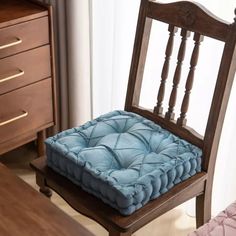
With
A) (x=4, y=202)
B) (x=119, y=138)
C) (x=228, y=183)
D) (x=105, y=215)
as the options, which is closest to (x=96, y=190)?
(x=105, y=215)

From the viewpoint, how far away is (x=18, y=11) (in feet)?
6.86

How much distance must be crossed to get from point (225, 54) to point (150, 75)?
0.56m

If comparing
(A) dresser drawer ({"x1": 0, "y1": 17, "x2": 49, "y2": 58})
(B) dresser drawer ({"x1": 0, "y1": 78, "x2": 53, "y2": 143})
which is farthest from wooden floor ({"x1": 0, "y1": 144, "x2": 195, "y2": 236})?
(A) dresser drawer ({"x1": 0, "y1": 17, "x2": 49, "y2": 58})

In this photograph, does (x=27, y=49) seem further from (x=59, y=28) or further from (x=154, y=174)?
(x=154, y=174)

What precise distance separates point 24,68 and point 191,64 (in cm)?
76

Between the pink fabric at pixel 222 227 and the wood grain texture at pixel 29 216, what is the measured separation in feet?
1.19

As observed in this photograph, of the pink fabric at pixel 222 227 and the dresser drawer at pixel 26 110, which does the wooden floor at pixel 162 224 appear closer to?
the dresser drawer at pixel 26 110

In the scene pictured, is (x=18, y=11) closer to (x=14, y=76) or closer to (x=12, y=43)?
(x=12, y=43)

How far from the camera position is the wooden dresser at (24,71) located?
2.03 metres

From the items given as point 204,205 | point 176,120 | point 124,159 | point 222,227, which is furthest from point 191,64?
point 222,227

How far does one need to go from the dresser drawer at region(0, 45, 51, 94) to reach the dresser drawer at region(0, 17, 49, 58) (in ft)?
0.09

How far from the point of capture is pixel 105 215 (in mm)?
1514

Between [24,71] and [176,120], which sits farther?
[24,71]

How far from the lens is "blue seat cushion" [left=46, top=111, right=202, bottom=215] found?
1529 mm
